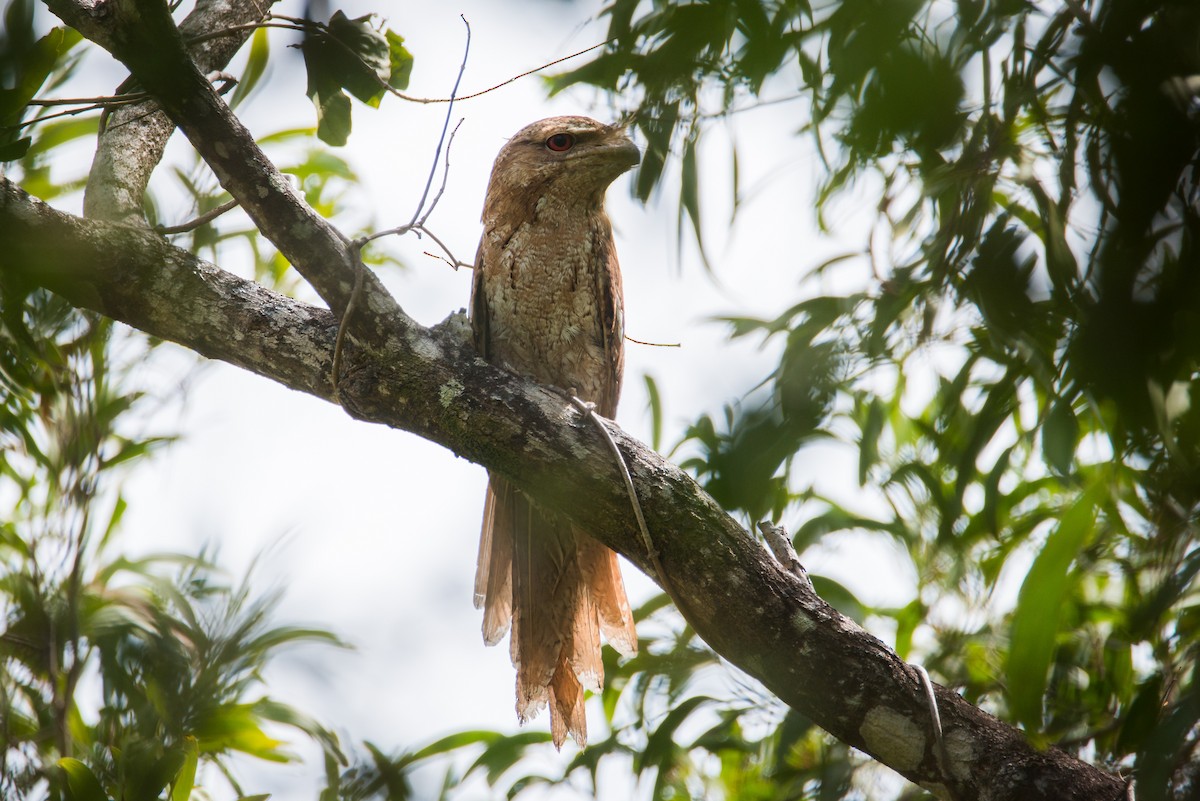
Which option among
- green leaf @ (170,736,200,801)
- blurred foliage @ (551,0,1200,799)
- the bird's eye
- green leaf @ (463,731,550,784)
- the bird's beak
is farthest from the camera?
green leaf @ (463,731,550,784)

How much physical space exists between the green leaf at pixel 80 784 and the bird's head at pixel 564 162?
1831 millimetres

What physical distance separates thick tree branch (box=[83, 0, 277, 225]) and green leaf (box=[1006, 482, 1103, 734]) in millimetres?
1792

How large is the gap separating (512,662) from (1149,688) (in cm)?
149

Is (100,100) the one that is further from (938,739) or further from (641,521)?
(938,739)

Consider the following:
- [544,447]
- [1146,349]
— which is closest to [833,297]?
[544,447]

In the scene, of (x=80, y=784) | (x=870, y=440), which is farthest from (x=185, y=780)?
(x=870, y=440)

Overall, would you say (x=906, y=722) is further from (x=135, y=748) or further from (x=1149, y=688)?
(x=135, y=748)

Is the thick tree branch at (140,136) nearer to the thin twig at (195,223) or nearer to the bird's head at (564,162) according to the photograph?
the thin twig at (195,223)

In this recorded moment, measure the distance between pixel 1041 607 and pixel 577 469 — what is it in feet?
2.86

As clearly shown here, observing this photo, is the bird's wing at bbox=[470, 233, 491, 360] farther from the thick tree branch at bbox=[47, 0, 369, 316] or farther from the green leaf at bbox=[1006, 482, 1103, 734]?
the green leaf at bbox=[1006, 482, 1103, 734]

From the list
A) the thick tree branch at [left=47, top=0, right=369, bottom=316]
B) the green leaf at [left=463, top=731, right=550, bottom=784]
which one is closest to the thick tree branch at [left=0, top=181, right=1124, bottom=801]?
the thick tree branch at [left=47, top=0, right=369, bottom=316]

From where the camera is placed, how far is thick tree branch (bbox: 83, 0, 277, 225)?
6.79 feet

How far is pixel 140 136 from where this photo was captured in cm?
230

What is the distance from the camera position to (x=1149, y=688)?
152 cm
